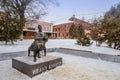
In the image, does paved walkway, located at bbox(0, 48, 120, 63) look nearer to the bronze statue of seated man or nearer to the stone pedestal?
the stone pedestal

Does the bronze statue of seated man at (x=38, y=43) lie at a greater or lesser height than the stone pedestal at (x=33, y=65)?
greater

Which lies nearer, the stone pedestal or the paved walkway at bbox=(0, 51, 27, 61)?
the stone pedestal

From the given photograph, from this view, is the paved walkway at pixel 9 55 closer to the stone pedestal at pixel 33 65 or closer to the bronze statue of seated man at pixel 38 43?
the stone pedestal at pixel 33 65

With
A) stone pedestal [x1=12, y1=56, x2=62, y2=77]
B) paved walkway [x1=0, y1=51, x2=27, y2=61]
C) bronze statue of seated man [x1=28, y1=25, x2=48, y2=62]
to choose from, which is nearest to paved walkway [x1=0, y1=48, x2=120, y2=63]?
paved walkway [x1=0, y1=51, x2=27, y2=61]

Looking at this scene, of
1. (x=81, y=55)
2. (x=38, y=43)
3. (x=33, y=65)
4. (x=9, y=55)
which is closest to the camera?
(x=33, y=65)

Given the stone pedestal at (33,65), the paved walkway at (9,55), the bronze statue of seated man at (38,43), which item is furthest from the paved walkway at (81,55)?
the bronze statue of seated man at (38,43)

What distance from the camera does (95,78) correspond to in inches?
142

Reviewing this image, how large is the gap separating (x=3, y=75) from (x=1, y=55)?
86.0 inches

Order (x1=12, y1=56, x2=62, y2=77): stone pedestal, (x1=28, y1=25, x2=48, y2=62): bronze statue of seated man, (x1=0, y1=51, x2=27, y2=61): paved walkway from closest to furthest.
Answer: (x1=12, y1=56, x2=62, y2=77): stone pedestal → (x1=28, y1=25, x2=48, y2=62): bronze statue of seated man → (x1=0, y1=51, x2=27, y2=61): paved walkway

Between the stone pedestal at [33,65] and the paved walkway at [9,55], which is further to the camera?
the paved walkway at [9,55]

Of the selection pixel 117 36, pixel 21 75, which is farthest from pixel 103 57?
pixel 21 75

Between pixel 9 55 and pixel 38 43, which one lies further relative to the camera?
pixel 9 55

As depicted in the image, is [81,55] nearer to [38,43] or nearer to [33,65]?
[38,43]

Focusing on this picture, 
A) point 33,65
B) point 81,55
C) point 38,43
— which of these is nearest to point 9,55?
point 38,43
